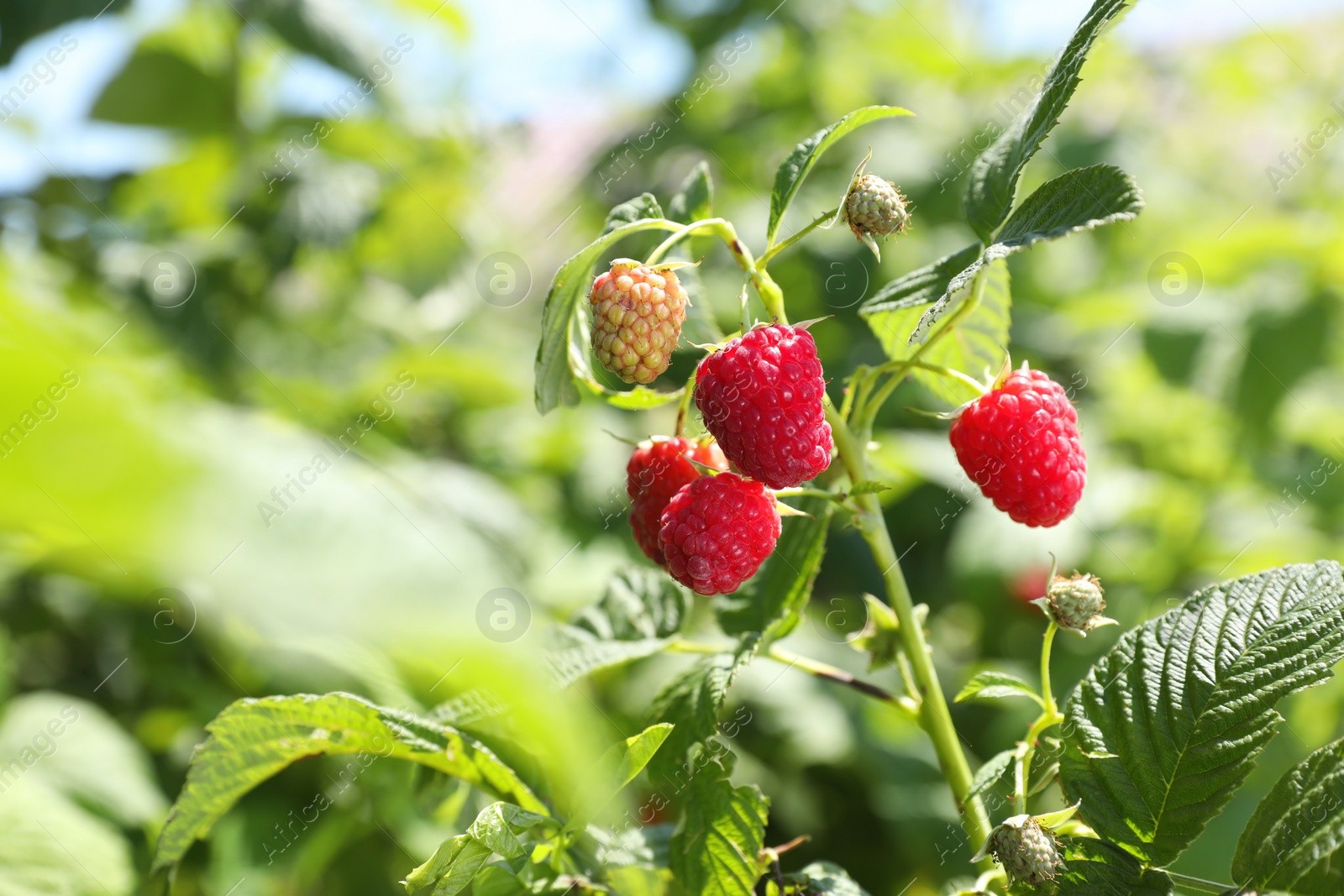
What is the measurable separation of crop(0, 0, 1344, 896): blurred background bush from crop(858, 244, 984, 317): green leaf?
425mm

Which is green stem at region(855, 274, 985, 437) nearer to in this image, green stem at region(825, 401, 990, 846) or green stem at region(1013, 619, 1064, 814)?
green stem at region(825, 401, 990, 846)

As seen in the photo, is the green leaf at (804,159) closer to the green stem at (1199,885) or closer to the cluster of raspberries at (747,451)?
the cluster of raspberries at (747,451)

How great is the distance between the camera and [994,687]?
0.84m

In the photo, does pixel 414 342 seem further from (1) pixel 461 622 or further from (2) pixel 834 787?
(1) pixel 461 622

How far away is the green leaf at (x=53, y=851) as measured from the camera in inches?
48.1

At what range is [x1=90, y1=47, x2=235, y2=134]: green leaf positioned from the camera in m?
2.38

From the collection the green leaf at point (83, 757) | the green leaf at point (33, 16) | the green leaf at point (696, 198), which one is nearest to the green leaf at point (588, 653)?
the green leaf at point (696, 198)

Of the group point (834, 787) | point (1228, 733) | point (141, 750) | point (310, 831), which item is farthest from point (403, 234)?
point (1228, 733)

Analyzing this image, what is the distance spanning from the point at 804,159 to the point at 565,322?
26 centimetres

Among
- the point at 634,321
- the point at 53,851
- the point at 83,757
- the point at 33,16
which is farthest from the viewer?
the point at 33,16

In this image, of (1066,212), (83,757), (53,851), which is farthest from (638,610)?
(83,757)

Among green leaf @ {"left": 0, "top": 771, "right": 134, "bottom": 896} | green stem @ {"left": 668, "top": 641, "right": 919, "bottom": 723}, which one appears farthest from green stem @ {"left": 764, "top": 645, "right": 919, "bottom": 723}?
green leaf @ {"left": 0, "top": 771, "right": 134, "bottom": 896}

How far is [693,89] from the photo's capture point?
2.97 metres

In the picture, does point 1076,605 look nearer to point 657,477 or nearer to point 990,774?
point 990,774
